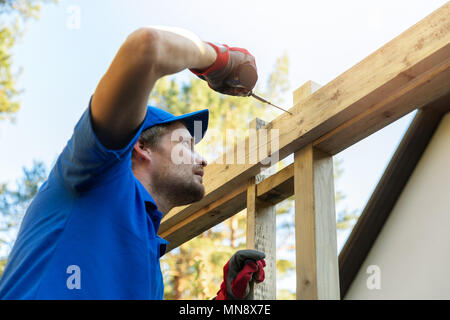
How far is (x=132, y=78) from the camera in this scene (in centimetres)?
123

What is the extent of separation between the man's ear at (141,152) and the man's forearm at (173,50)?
0.57 metres

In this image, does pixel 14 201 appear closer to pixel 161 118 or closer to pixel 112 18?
pixel 112 18

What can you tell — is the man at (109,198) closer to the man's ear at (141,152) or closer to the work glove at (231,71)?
the work glove at (231,71)

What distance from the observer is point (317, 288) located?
5.95 ft

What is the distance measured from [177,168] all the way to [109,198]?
1.63ft

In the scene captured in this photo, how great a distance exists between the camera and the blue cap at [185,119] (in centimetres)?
199

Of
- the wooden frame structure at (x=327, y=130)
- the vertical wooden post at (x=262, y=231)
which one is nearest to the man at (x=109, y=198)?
the wooden frame structure at (x=327, y=130)

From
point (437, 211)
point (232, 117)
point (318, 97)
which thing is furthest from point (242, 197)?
point (232, 117)

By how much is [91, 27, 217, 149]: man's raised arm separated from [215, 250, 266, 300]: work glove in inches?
32.8

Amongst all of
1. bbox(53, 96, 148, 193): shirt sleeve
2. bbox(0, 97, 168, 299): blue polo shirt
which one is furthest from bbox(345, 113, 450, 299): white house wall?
bbox(53, 96, 148, 193): shirt sleeve

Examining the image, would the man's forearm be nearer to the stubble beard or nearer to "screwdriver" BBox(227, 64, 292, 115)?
"screwdriver" BBox(227, 64, 292, 115)

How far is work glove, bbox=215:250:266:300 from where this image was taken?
198cm

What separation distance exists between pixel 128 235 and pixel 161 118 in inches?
24.4

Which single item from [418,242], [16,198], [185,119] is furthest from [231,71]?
[16,198]
